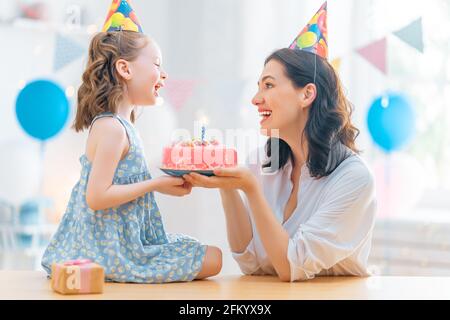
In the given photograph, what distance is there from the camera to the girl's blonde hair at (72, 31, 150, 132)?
1.57m

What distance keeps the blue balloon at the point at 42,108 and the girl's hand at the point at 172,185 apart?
1444mm

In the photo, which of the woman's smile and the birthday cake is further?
the woman's smile

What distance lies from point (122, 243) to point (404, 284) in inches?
24.6

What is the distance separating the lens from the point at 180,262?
1.54 m

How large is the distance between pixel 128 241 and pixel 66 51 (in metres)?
1.36

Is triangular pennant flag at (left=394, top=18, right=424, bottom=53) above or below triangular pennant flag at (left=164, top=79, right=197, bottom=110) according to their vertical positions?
above

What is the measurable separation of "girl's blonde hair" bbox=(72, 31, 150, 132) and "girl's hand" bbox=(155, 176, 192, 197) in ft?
0.68

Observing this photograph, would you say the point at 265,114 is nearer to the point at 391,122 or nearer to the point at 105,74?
the point at 105,74

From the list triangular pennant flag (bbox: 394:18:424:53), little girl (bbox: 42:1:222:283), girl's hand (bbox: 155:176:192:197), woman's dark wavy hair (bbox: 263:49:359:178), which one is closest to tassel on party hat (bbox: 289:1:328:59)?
woman's dark wavy hair (bbox: 263:49:359:178)

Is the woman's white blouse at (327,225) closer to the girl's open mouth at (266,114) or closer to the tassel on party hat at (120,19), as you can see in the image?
the girl's open mouth at (266,114)

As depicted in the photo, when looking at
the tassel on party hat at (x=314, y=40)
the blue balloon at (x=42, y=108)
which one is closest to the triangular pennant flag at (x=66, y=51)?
the blue balloon at (x=42, y=108)

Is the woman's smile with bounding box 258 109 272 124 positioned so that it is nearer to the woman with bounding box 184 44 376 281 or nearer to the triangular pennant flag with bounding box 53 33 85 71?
the woman with bounding box 184 44 376 281
